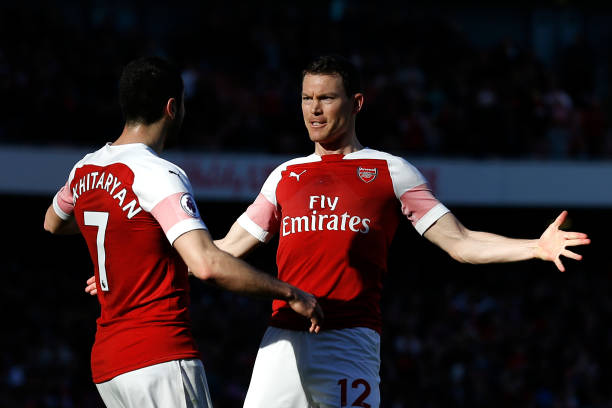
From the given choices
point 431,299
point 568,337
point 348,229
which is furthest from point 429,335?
point 348,229

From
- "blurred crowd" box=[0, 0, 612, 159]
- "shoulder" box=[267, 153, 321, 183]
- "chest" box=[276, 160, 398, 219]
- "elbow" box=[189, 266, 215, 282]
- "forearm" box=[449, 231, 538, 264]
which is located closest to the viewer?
"elbow" box=[189, 266, 215, 282]

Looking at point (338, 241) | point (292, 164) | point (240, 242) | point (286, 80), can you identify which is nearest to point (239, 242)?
point (240, 242)

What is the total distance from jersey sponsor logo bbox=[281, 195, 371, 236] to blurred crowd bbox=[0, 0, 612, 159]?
8.88m

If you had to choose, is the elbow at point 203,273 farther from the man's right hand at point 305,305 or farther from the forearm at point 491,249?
the forearm at point 491,249

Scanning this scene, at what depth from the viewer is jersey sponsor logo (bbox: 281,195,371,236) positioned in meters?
4.14

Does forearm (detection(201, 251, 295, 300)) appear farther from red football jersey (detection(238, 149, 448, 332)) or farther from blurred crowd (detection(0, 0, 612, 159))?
blurred crowd (detection(0, 0, 612, 159))

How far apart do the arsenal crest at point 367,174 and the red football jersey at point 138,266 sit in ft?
3.25

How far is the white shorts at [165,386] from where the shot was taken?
3.45 metres

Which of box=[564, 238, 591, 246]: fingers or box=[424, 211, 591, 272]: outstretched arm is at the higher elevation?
box=[564, 238, 591, 246]: fingers

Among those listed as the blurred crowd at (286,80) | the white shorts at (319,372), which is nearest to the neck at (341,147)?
the white shorts at (319,372)

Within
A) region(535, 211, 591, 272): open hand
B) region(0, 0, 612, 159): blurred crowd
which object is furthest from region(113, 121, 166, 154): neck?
region(0, 0, 612, 159): blurred crowd

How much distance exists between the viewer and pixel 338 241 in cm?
412

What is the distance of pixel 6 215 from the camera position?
15.1 meters

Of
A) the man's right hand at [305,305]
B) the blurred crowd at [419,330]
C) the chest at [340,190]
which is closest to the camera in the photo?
the man's right hand at [305,305]
